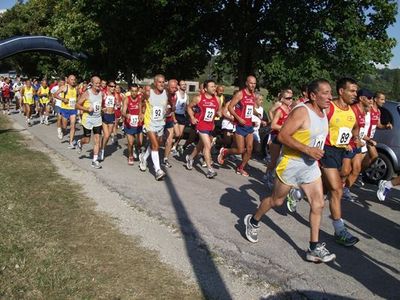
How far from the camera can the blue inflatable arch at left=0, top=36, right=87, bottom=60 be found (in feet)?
68.0

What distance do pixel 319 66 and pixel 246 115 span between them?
Answer: 6843mm

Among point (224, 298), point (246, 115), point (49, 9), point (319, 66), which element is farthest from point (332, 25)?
point (49, 9)

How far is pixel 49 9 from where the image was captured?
39.7m

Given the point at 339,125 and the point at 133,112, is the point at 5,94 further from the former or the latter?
the point at 339,125

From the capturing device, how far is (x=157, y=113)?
898cm

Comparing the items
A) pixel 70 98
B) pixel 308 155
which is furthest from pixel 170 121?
pixel 308 155

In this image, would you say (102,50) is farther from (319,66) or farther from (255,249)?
(255,249)

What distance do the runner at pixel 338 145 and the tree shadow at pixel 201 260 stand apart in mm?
1694

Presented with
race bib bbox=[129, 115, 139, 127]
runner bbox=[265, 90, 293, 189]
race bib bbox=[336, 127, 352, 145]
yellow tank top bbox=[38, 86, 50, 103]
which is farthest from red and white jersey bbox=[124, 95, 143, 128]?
yellow tank top bbox=[38, 86, 50, 103]

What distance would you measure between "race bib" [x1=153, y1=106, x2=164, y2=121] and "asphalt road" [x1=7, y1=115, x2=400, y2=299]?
1.15 m

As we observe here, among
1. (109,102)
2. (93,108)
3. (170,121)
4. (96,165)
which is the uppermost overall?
(109,102)

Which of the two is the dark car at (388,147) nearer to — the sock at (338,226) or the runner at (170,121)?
the runner at (170,121)

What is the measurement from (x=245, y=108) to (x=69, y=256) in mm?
5378

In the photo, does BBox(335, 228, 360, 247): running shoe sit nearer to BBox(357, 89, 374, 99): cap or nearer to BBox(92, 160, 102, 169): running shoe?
BBox(357, 89, 374, 99): cap
